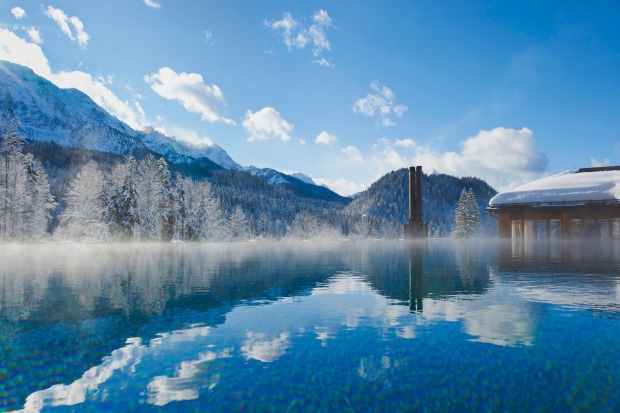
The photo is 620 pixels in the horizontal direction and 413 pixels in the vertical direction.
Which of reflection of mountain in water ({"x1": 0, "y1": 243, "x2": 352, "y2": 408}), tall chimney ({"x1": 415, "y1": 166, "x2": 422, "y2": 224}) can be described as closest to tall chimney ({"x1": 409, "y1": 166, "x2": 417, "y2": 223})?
tall chimney ({"x1": 415, "y1": 166, "x2": 422, "y2": 224})

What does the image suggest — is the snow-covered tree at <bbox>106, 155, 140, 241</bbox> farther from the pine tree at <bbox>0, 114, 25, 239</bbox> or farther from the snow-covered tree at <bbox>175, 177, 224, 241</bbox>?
the pine tree at <bbox>0, 114, 25, 239</bbox>

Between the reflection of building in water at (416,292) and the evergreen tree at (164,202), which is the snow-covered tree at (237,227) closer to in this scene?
the evergreen tree at (164,202)

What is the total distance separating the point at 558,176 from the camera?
44.1m

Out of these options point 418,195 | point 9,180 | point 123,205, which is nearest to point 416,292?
point 418,195

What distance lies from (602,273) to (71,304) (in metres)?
18.8

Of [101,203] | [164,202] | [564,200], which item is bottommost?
[101,203]

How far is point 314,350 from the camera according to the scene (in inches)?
257

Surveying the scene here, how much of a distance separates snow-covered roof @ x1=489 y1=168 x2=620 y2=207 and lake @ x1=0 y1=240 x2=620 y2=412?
29.1 m

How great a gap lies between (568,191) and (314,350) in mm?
40062

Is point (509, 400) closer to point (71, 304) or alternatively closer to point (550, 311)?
point (550, 311)

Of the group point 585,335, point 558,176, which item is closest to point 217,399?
point 585,335

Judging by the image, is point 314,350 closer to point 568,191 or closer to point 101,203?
point 568,191

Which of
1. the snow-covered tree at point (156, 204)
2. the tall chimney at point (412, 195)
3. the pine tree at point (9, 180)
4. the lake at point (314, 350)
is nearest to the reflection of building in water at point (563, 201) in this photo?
the tall chimney at point (412, 195)

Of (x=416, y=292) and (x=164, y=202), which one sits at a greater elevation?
(x=164, y=202)
